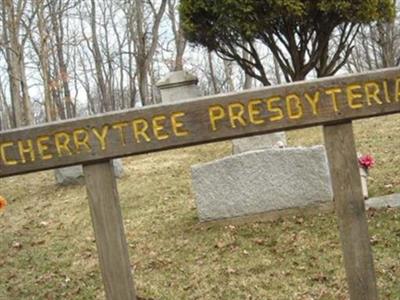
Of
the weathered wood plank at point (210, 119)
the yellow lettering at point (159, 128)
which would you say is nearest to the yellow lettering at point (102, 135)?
the weathered wood plank at point (210, 119)

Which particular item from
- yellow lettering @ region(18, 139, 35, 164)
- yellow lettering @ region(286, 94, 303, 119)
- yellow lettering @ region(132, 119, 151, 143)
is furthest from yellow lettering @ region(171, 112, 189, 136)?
yellow lettering @ region(18, 139, 35, 164)

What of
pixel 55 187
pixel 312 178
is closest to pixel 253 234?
pixel 312 178

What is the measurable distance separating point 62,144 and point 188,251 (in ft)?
9.10

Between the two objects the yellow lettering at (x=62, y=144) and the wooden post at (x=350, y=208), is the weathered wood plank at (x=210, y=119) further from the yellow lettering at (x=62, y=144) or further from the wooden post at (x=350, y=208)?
the wooden post at (x=350, y=208)

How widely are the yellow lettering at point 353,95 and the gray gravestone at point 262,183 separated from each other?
120 inches

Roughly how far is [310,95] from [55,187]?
24.2ft

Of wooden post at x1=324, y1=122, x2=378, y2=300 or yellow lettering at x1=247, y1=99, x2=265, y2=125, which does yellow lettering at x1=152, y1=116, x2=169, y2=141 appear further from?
wooden post at x1=324, y1=122, x2=378, y2=300

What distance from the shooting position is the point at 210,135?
3.20 meters

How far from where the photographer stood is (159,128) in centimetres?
320

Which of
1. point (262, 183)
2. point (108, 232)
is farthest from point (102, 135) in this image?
point (262, 183)

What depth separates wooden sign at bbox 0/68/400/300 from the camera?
3.18 meters

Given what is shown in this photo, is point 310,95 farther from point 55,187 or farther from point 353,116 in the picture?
point 55,187

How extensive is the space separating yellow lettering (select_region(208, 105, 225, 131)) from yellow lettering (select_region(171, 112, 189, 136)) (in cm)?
15

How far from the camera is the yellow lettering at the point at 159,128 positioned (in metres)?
3.20
